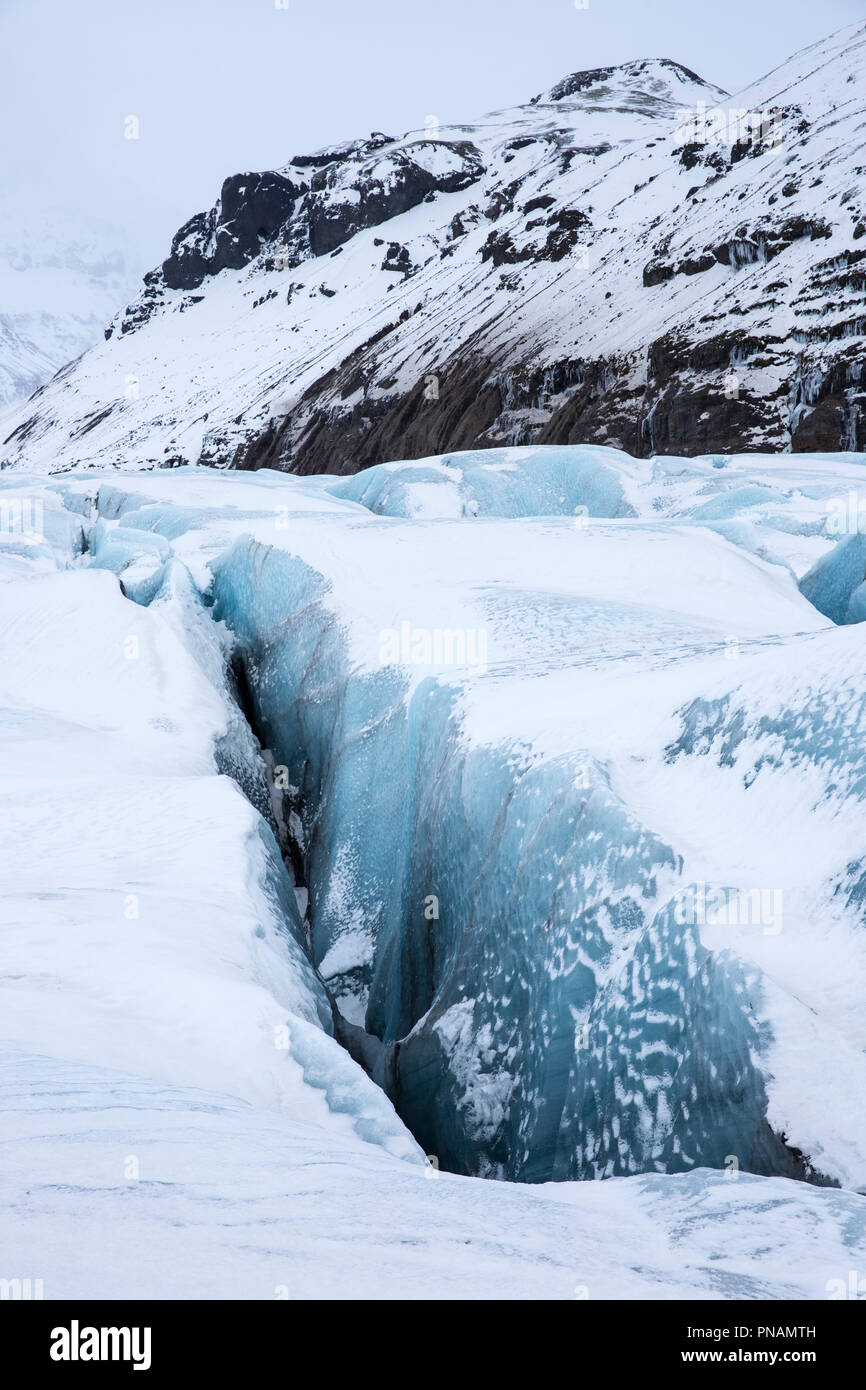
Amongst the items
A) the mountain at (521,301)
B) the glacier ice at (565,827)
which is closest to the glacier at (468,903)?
the glacier ice at (565,827)

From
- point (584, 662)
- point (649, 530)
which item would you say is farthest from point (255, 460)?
point (584, 662)

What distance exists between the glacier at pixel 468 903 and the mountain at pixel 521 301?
2401 centimetres

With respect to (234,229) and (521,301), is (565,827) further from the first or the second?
(234,229)

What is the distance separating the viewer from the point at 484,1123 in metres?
3.56

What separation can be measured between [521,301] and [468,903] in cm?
4196

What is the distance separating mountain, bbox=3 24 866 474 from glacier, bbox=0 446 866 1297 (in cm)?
2401

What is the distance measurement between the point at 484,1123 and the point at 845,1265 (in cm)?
190

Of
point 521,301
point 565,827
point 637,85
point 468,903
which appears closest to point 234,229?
point 637,85

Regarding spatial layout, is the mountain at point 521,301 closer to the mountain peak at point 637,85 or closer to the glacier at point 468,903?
the mountain peak at point 637,85

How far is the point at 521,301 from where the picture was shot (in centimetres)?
4150

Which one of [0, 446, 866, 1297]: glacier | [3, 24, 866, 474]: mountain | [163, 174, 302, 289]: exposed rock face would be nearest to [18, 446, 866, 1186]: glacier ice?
[0, 446, 866, 1297]: glacier

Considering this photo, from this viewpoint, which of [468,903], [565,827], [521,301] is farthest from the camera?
[521,301]

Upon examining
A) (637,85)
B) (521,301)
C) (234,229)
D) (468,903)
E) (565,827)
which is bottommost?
(468,903)
